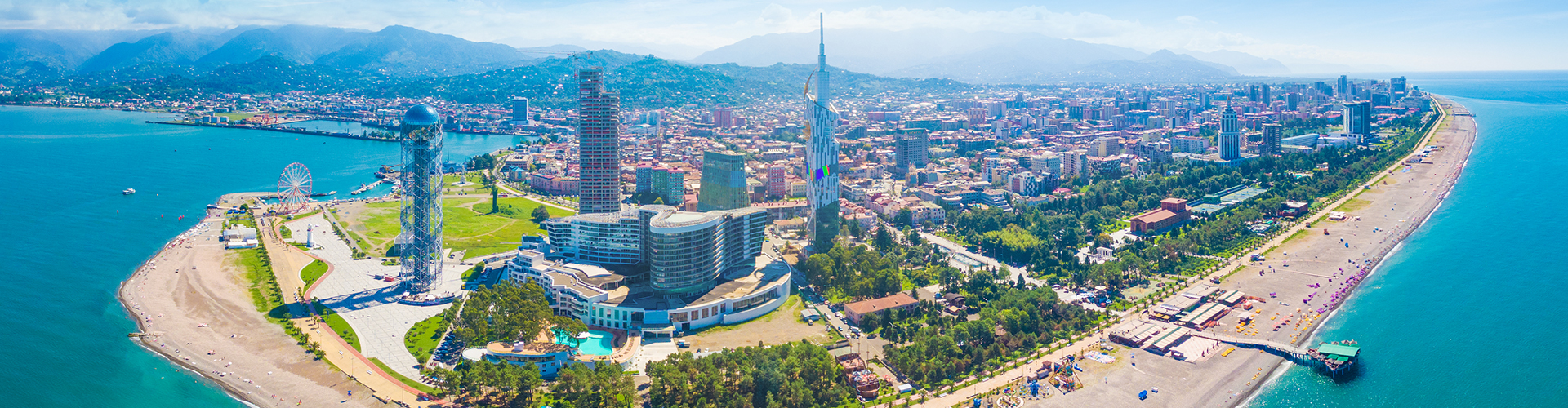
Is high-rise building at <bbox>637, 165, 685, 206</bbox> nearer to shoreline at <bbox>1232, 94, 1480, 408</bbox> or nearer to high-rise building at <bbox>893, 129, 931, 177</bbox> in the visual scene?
high-rise building at <bbox>893, 129, 931, 177</bbox>

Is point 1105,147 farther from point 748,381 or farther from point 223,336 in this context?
point 223,336

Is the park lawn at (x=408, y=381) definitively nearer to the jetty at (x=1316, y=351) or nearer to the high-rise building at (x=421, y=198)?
the high-rise building at (x=421, y=198)

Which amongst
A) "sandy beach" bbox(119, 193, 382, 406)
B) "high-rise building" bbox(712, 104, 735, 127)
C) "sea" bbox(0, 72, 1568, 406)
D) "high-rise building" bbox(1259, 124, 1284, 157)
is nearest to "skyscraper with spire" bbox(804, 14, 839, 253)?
"sea" bbox(0, 72, 1568, 406)

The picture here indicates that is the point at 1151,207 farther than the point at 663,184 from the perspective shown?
No

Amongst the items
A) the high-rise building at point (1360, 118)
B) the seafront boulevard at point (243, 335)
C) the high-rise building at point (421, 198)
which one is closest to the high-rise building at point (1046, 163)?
the high-rise building at point (1360, 118)

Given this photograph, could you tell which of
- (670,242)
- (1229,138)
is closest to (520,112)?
(1229,138)

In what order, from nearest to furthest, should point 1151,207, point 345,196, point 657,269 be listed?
point 657,269 < point 1151,207 < point 345,196

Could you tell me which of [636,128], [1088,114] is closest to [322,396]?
[636,128]
